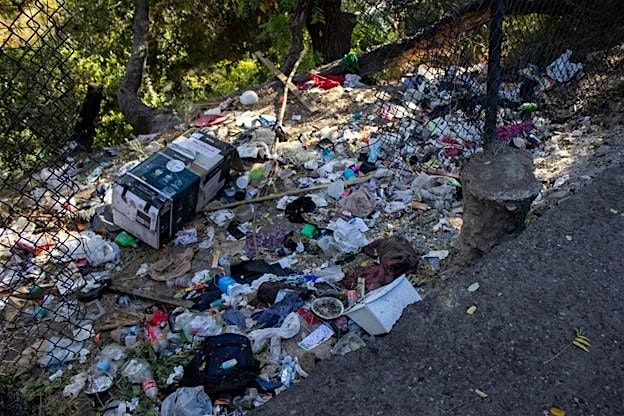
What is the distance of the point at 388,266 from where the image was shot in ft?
10.1

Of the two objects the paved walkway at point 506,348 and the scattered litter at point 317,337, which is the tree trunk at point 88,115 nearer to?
the scattered litter at point 317,337

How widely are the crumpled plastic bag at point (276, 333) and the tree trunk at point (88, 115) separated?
16.0 ft

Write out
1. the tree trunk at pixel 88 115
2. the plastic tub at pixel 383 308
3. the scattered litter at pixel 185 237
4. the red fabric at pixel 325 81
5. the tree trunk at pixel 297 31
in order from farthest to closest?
the tree trunk at pixel 88 115, the tree trunk at pixel 297 31, the red fabric at pixel 325 81, the scattered litter at pixel 185 237, the plastic tub at pixel 383 308

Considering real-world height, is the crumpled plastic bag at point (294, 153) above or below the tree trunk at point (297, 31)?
below

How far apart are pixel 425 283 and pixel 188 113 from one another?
404cm

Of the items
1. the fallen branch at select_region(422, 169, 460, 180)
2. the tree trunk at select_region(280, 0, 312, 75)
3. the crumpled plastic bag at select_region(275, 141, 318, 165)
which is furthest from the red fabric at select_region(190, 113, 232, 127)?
the fallen branch at select_region(422, 169, 460, 180)

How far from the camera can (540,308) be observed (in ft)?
8.34

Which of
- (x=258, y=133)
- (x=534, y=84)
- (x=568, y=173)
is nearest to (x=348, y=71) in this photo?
(x=258, y=133)

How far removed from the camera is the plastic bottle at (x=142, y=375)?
8.56ft

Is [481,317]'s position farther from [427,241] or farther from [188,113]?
[188,113]

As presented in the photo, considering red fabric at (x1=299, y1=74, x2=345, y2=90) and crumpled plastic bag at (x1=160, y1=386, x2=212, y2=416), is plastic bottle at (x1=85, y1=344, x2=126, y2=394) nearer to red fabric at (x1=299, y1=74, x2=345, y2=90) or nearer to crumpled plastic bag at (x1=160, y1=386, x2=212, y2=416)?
crumpled plastic bag at (x1=160, y1=386, x2=212, y2=416)

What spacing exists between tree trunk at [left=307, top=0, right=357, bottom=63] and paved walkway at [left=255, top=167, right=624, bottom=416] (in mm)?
4684

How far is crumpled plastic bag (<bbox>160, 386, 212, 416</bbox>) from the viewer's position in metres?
2.34

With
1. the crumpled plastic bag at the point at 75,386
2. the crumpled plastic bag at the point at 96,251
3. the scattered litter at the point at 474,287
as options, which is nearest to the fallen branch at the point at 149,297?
the crumpled plastic bag at the point at 96,251
